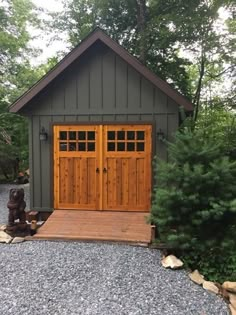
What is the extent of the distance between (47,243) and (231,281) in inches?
119

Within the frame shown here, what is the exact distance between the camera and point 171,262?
4.63m

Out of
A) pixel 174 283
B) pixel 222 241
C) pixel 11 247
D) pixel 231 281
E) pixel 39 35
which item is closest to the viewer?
pixel 174 283

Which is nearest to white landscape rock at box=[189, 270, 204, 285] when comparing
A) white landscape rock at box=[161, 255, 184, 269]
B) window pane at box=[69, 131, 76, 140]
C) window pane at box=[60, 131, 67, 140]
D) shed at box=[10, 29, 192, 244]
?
white landscape rock at box=[161, 255, 184, 269]

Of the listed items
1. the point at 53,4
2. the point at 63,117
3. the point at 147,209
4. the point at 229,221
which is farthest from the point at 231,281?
the point at 53,4

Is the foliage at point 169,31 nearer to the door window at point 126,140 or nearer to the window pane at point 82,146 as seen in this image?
the door window at point 126,140

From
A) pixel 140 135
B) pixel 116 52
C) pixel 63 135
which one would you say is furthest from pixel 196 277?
pixel 116 52

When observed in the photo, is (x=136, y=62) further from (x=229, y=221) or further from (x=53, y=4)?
(x=53, y=4)

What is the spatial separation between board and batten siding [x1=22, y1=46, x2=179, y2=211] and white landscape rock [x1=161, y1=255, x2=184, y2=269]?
258cm

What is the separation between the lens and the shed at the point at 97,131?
6.77m

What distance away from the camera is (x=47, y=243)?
18.1 feet

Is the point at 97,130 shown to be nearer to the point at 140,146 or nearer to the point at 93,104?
the point at 93,104

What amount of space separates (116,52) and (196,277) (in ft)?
14.8

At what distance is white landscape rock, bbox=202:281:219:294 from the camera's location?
3.99 metres

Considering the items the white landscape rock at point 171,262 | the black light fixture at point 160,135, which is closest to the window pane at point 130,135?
the black light fixture at point 160,135
